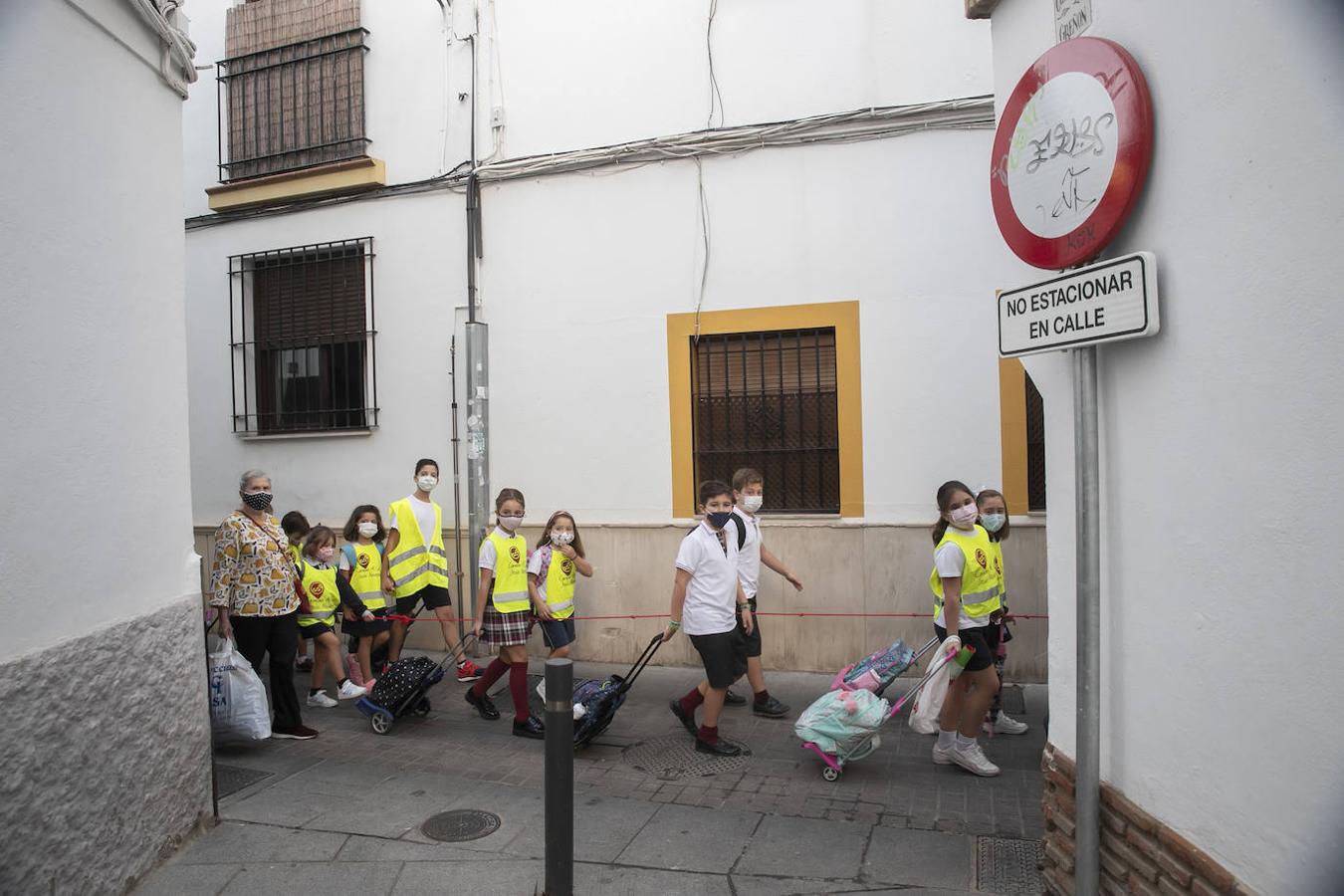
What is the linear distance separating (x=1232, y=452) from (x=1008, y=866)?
7.93ft

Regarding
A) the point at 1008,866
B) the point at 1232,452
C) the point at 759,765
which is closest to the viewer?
the point at 1232,452

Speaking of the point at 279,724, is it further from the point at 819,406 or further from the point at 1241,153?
the point at 1241,153

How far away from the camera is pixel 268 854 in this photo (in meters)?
4.28

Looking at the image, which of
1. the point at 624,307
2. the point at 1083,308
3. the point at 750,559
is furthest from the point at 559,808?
the point at 624,307

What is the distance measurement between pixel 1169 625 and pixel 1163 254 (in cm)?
107

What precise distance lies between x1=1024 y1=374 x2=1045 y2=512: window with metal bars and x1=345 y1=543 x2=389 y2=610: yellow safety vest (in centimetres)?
497

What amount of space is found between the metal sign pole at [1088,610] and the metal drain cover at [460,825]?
8.78 ft

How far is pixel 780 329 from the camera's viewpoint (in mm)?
7848

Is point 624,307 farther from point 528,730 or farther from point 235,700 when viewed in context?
point 235,700

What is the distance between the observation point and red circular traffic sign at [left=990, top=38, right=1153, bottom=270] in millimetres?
2846

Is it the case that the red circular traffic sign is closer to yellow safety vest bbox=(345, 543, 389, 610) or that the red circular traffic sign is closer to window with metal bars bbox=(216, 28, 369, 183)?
yellow safety vest bbox=(345, 543, 389, 610)

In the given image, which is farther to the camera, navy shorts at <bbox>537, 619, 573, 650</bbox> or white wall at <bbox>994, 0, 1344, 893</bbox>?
navy shorts at <bbox>537, 619, 573, 650</bbox>

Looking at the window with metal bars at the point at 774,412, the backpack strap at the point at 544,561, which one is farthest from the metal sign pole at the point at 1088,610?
the window with metal bars at the point at 774,412

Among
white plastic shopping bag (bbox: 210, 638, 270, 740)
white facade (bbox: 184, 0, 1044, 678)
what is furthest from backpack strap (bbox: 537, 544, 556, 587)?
white plastic shopping bag (bbox: 210, 638, 270, 740)
